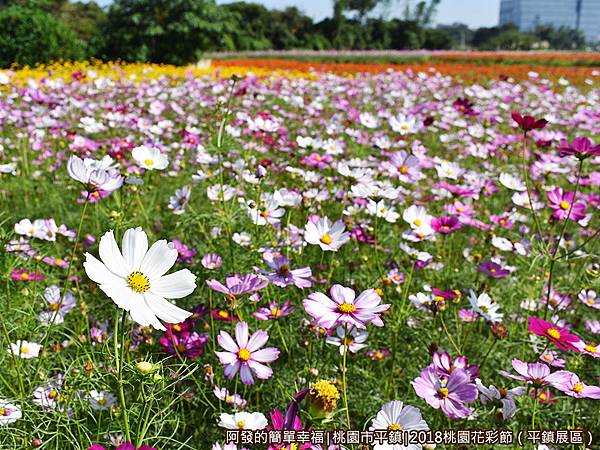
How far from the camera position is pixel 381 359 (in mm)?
1355

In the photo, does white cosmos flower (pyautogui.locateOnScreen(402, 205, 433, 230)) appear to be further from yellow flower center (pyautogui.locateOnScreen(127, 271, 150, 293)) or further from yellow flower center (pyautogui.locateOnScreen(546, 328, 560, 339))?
yellow flower center (pyautogui.locateOnScreen(127, 271, 150, 293))

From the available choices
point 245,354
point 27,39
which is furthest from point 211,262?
point 27,39

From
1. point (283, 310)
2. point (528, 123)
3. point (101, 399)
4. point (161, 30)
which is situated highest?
point (161, 30)

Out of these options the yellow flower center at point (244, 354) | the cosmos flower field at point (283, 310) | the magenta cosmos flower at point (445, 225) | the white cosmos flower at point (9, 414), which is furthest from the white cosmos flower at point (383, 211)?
the white cosmos flower at point (9, 414)

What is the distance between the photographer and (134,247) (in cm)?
74

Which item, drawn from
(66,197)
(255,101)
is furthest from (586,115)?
(66,197)

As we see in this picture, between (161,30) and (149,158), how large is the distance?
9486 millimetres

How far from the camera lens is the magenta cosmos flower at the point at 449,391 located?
865 millimetres

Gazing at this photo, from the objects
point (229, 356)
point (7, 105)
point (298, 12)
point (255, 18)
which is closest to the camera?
point (229, 356)

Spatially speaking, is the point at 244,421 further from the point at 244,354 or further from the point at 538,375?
the point at 538,375

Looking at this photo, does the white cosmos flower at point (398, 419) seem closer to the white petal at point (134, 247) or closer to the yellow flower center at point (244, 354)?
the yellow flower center at point (244, 354)

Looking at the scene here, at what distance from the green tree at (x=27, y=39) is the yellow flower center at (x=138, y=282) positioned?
9.16m

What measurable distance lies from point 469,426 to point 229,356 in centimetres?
62

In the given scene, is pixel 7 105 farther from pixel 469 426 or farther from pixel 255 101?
pixel 469 426
